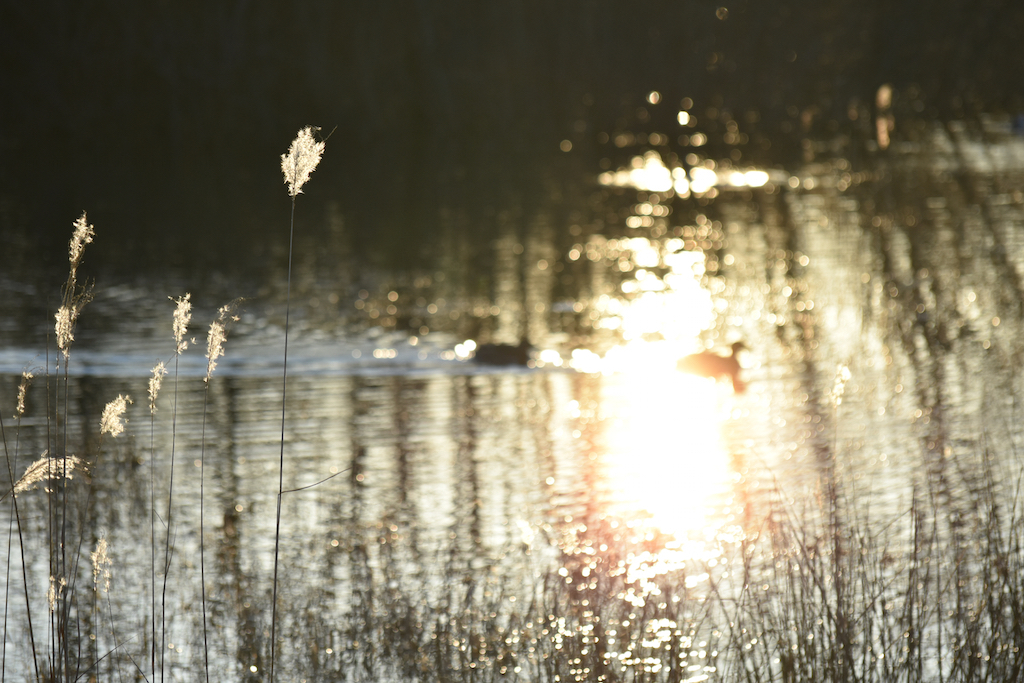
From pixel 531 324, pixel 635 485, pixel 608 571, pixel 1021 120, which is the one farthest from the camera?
pixel 1021 120

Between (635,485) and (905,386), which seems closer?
(635,485)

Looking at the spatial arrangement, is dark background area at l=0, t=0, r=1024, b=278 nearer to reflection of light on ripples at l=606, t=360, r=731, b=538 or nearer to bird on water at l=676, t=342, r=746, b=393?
bird on water at l=676, t=342, r=746, b=393

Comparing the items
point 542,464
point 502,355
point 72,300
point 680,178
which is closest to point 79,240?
point 72,300

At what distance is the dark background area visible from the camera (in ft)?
166

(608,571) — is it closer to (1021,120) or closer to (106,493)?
(106,493)

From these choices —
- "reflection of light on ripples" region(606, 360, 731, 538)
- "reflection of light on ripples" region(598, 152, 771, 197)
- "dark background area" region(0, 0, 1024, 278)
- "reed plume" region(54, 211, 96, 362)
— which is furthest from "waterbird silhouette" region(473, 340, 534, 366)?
"reflection of light on ripples" region(598, 152, 771, 197)

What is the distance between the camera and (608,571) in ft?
24.9

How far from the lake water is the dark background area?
19.7 metres

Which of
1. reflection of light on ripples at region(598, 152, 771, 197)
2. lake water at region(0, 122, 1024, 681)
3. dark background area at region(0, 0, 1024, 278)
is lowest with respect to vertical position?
lake water at region(0, 122, 1024, 681)

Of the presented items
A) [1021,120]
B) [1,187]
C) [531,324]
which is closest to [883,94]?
[1021,120]

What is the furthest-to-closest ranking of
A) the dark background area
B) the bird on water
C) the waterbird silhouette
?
the dark background area
the waterbird silhouette
the bird on water

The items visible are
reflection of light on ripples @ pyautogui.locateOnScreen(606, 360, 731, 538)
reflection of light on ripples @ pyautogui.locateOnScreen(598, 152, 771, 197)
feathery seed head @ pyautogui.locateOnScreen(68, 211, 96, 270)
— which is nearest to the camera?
feathery seed head @ pyautogui.locateOnScreen(68, 211, 96, 270)

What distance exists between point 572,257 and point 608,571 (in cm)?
2046

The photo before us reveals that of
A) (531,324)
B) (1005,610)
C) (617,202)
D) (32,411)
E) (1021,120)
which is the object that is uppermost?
(1021,120)
